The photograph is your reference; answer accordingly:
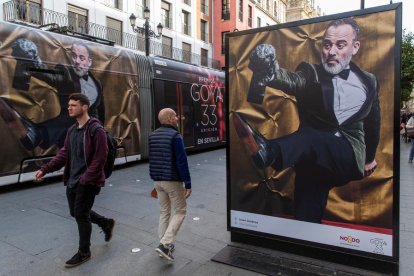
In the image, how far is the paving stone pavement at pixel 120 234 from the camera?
369 centimetres

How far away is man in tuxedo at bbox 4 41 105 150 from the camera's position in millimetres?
7324

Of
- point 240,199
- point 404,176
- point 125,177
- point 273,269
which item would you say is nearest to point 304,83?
point 240,199

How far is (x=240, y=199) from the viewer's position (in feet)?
13.4

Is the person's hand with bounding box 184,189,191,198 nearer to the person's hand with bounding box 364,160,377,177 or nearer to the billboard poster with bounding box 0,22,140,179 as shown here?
the person's hand with bounding box 364,160,377,177

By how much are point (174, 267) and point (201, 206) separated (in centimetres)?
233

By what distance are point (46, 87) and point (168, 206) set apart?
15.9ft

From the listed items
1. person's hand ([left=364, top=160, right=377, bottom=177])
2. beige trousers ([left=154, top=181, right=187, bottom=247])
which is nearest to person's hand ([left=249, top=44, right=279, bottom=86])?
person's hand ([left=364, top=160, right=377, bottom=177])

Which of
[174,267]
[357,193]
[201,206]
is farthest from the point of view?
[201,206]

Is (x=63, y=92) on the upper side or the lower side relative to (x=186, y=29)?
lower

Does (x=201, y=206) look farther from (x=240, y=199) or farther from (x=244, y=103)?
(x=244, y=103)

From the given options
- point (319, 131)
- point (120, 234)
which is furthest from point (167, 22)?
point (319, 131)

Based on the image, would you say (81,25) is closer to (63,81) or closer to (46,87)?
(63,81)

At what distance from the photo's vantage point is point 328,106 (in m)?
3.45

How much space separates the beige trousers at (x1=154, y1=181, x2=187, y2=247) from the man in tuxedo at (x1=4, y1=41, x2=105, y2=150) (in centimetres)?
444
